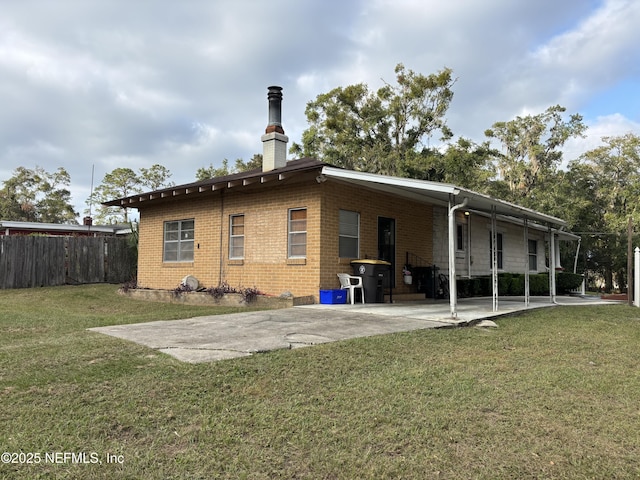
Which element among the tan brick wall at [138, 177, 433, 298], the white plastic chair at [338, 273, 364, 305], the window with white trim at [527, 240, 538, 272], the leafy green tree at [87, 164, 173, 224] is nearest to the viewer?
the tan brick wall at [138, 177, 433, 298]

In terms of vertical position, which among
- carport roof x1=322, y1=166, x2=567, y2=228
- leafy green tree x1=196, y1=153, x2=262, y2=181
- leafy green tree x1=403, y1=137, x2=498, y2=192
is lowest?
carport roof x1=322, y1=166, x2=567, y2=228

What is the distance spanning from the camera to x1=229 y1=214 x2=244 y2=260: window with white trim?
12.2 meters

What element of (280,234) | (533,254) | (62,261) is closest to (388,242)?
(280,234)

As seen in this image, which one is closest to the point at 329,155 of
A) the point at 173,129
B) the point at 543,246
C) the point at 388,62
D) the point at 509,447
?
the point at 388,62

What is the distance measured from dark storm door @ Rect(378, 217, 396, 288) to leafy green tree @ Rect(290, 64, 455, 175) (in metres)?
13.9

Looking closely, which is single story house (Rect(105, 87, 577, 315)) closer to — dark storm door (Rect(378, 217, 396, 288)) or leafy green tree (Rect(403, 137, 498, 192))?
dark storm door (Rect(378, 217, 396, 288))

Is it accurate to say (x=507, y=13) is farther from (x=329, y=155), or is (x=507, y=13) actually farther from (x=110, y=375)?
(x=329, y=155)

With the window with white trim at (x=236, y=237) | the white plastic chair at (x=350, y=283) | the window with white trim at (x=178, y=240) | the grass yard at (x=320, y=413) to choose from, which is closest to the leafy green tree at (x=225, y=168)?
the window with white trim at (x=178, y=240)

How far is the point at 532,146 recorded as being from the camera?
97.4ft

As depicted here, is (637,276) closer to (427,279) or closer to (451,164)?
(427,279)

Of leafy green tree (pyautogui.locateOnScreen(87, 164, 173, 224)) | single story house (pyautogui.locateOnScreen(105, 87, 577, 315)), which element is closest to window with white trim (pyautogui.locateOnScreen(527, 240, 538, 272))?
single story house (pyautogui.locateOnScreen(105, 87, 577, 315))

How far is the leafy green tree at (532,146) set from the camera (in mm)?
29234

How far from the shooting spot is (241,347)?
17.0 feet

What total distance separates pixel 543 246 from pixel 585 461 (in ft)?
68.0
